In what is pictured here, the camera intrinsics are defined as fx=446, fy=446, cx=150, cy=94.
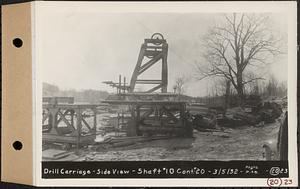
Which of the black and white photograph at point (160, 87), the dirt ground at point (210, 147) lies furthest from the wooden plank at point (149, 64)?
the dirt ground at point (210, 147)

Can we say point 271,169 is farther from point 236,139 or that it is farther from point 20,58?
point 20,58

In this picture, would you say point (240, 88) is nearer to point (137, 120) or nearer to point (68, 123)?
point (137, 120)

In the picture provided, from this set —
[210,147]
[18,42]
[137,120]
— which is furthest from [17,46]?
[210,147]

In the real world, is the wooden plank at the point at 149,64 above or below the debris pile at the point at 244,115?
above

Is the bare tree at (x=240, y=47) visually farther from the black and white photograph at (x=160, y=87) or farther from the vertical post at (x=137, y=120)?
the vertical post at (x=137, y=120)

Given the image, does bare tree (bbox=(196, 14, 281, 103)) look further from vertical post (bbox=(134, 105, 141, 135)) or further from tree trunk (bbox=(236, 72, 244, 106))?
vertical post (bbox=(134, 105, 141, 135))

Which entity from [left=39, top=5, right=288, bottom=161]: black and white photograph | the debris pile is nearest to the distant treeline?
[left=39, top=5, right=288, bottom=161]: black and white photograph

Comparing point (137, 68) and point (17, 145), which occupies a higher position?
point (137, 68)
